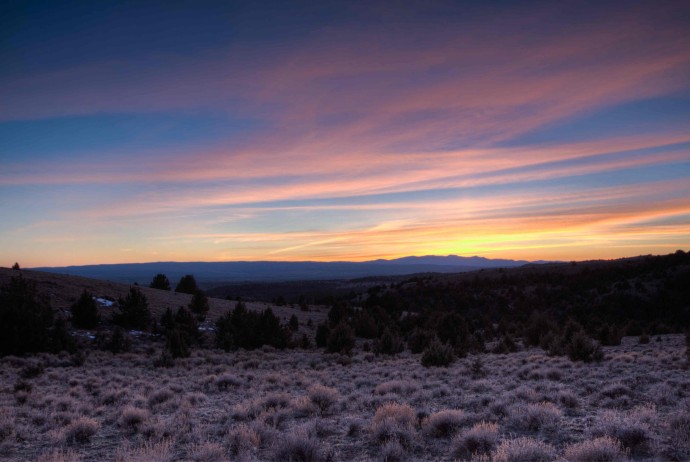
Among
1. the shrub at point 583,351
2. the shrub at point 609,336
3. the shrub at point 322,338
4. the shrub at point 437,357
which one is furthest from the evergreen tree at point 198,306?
the shrub at point 609,336

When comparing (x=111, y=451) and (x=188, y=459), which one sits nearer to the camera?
(x=188, y=459)

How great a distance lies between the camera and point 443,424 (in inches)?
317

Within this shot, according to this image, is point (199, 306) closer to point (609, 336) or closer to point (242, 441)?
point (609, 336)

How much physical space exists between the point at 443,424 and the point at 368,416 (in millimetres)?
2364

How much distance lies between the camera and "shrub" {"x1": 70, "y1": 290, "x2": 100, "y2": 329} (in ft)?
93.4

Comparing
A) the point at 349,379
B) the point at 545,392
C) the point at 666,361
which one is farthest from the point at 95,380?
the point at 666,361

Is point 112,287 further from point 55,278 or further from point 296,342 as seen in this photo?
point 296,342

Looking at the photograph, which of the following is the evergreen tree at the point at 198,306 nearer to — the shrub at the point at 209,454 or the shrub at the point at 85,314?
the shrub at the point at 85,314

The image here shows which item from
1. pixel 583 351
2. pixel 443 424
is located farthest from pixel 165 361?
pixel 583 351

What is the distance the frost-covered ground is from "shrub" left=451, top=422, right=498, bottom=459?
0.02 metres

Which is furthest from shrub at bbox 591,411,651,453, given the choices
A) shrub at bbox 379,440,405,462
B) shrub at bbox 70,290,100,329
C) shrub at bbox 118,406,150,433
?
shrub at bbox 70,290,100,329

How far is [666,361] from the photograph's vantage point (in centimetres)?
1614

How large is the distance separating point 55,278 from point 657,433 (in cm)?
4386

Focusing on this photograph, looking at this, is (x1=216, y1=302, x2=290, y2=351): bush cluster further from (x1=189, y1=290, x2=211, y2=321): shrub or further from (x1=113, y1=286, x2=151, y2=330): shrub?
(x1=189, y1=290, x2=211, y2=321): shrub
